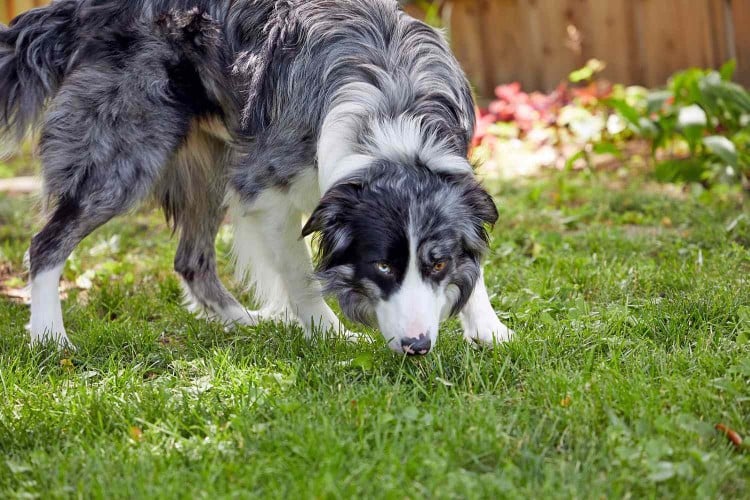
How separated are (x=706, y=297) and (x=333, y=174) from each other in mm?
1710

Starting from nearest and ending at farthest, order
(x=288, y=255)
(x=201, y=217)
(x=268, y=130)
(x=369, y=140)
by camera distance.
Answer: (x=369, y=140)
(x=268, y=130)
(x=288, y=255)
(x=201, y=217)

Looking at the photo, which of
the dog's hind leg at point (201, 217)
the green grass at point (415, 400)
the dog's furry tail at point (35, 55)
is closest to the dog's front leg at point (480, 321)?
the green grass at point (415, 400)

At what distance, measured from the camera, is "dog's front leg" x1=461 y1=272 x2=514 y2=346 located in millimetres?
3740

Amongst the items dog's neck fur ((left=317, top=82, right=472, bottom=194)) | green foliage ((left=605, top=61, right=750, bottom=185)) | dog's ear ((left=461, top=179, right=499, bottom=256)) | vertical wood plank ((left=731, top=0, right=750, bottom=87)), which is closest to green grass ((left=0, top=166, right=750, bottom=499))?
dog's ear ((left=461, top=179, right=499, bottom=256))

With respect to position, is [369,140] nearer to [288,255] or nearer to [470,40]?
[288,255]

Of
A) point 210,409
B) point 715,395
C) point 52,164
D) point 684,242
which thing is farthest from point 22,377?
point 684,242

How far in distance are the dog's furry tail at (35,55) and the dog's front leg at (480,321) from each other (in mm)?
2176

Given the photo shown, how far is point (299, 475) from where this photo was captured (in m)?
2.57

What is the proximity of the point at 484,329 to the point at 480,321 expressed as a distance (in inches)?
1.7

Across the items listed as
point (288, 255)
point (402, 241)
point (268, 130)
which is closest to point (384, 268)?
point (402, 241)

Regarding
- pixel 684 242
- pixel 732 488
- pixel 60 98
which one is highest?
pixel 60 98

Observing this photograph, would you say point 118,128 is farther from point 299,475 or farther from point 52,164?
point 299,475

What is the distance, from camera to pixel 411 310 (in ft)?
10.5

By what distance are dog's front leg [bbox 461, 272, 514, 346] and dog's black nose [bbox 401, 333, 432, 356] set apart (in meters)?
0.57
